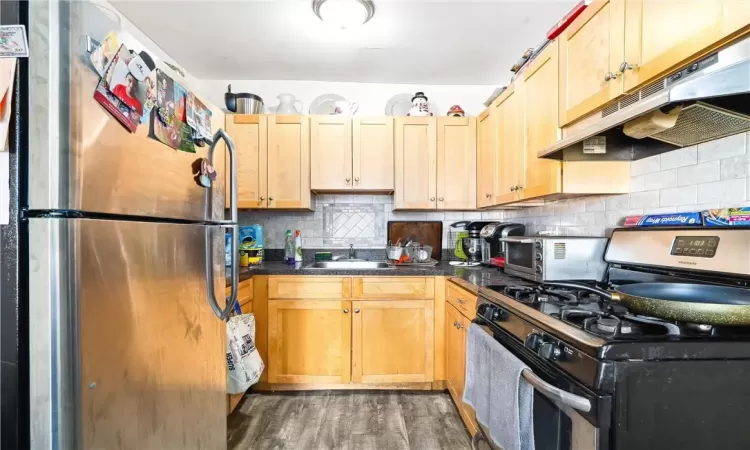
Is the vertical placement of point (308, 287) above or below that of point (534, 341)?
below

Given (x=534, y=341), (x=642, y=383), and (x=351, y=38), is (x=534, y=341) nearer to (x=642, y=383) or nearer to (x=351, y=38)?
(x=642, y=383)

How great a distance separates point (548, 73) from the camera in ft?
5.59

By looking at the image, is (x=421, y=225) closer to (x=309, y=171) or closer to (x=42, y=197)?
(x=309, y=171)

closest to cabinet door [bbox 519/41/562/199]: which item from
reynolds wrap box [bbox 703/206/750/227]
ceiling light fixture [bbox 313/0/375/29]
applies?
reynolds wrap box [bbox 703/206/750/227]

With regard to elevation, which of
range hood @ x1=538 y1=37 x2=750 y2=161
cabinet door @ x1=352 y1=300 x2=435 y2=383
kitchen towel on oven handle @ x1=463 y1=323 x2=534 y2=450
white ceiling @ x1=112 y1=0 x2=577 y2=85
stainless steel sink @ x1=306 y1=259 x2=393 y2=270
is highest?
white ceiling @ x1=112 y1=0 x2=577 y2=85

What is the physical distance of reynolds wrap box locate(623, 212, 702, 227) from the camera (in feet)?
3.87

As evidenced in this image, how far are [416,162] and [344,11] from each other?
1.21m

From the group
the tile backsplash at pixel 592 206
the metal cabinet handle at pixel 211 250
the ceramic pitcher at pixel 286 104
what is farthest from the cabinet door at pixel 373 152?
the metal cabinet handle at pixel 211 250

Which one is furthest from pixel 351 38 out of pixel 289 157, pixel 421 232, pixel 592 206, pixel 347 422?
pixel 347 422

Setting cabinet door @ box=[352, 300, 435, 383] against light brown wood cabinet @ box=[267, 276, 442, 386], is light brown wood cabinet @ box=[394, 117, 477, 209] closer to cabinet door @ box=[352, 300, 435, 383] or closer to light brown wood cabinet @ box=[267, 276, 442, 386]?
light brown wood cabinet @ box=[267, 276, 442, 386]

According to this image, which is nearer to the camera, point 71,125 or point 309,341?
point 71,125

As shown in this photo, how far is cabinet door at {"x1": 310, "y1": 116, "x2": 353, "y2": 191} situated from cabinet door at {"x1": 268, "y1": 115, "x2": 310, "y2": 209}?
0.05 metres

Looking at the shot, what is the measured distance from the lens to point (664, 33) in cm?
107

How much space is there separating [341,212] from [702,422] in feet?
8.25
